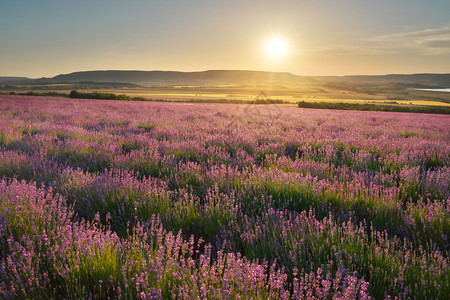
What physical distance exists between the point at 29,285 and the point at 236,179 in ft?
7.45

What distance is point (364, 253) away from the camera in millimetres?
1990

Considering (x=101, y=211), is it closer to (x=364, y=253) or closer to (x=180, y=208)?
(x=180, y=208)

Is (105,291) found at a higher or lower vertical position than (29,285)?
lower

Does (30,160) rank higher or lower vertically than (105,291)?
higher

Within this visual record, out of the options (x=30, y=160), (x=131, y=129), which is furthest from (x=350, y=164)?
(x=131, y=129)

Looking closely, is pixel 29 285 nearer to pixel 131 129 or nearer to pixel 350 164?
pixel 350 164

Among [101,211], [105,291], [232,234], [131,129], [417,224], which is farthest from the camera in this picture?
[131,129]

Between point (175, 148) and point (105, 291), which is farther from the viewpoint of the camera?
point (175, 148)

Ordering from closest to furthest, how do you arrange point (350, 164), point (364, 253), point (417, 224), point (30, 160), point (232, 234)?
point (364, 253) < point (232, 234) < point (417, 224) < point (30, 160) < point (350, 164)

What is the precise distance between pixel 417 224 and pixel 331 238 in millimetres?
1089

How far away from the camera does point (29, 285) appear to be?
5.07 ft

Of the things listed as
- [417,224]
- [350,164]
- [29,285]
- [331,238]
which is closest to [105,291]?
[29,285]

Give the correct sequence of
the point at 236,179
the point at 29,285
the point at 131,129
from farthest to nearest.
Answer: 1. the point at 131,129
2. the point at 236,179
3. the point at 29,285

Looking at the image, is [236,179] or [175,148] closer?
[236,179]
